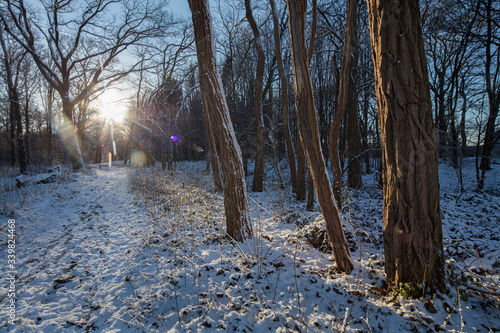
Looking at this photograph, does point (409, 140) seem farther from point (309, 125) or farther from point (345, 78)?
point (345, 78)

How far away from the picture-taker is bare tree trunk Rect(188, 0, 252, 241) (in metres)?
3.40

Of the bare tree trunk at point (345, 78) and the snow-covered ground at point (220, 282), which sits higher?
the bare tree trunk at point (345, 78)

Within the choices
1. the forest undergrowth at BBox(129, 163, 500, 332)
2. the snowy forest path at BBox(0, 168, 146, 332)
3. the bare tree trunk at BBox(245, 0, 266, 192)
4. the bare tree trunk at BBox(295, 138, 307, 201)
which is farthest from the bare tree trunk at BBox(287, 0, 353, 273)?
the bare tree trunk at BBox(245, 0, 266, 192)

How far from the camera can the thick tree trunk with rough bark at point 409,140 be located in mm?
1891

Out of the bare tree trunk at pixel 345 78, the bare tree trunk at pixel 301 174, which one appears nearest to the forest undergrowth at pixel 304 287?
the bare tree trunk at pixel 345 78

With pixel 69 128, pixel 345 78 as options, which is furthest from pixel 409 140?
pixel 69 128

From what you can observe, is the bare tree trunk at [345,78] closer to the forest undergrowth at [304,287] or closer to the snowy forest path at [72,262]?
the forest undergrowth at [304,287]

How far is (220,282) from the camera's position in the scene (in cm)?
258

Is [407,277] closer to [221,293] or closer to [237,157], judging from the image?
[221,293]

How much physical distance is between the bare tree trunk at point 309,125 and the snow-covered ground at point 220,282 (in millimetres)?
484

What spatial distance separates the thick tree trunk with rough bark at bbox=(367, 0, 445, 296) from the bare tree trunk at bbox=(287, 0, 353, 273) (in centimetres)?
62

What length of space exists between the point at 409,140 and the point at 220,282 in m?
2.59

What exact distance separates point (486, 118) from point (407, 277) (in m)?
9.93

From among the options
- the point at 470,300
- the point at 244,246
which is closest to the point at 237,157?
the point at 244,246
